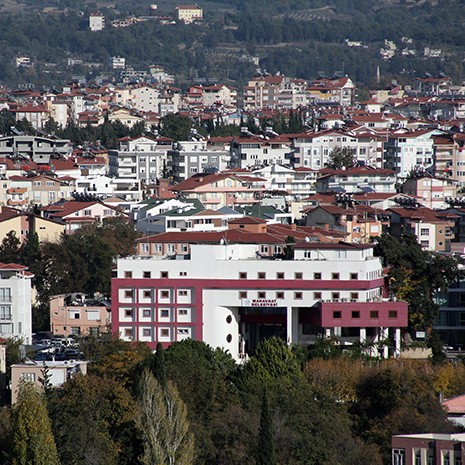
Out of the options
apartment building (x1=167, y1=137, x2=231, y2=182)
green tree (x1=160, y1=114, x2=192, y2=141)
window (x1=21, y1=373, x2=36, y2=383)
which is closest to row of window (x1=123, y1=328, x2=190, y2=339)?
window (x1=21, y1=373, x2=36, y2=383)

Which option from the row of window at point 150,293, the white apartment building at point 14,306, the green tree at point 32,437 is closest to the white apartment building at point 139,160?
the white apartment building at point 14,306

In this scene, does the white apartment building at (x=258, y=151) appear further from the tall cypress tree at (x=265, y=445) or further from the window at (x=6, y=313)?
the tall cypress tree at (x=265, y=445)

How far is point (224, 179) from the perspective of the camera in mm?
43969

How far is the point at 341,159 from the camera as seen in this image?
54.5m

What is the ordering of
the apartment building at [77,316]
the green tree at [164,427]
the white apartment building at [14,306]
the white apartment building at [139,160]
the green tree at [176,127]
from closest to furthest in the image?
the green tree at [164,427] < the white apartment building at [14,306] < the apartment building at [77,316] < the white apartment building at [139,160] < the green tree at [176,127]

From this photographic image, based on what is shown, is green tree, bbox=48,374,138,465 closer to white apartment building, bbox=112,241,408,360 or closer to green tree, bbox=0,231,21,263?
white apartment building, bbox=112,241,408,360

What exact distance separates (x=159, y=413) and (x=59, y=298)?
10.2 meters

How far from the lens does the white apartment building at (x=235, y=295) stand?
2656cm

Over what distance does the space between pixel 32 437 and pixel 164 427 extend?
4.19ft

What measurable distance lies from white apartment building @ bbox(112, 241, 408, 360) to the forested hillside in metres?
73.6

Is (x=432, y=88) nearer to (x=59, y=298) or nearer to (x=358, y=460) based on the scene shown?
(x=59, y=298)

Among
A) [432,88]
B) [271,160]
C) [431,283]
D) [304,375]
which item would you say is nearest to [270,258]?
[431,283]

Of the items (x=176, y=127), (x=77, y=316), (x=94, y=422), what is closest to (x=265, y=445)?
(x=94, y=422)

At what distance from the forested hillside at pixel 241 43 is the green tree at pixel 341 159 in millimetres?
44324
